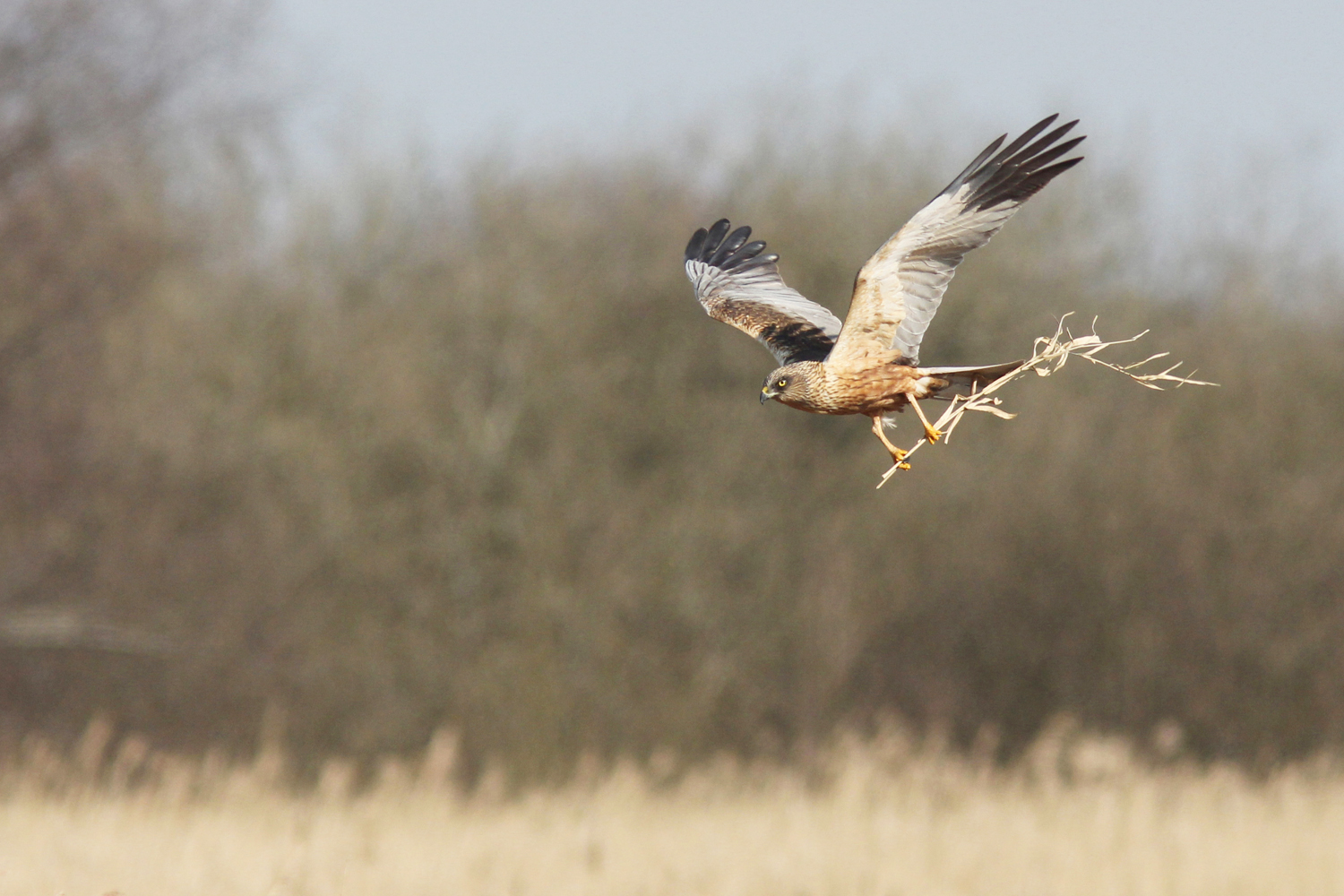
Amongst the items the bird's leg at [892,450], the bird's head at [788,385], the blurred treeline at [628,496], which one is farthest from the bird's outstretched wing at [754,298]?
the blurred treeline at [628,496]

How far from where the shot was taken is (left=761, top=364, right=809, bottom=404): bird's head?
2.66 metres

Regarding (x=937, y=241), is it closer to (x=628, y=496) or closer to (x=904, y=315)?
(x=904, y=315)

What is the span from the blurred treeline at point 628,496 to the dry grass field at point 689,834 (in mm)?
2105

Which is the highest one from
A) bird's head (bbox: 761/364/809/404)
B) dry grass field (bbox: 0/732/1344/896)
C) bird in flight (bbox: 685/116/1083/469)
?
bird in flight (bbox: 685/116/1083/469)

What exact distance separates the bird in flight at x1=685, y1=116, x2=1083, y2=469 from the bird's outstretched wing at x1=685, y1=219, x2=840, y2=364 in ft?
0.04

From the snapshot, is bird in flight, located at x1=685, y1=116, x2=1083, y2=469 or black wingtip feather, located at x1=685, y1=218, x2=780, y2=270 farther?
black wingtip feather, located at x1=685, y1=218, x2=780, y2=270

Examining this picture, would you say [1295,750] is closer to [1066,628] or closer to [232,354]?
[1066,628]

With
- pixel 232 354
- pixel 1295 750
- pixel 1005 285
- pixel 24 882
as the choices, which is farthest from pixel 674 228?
pixel 24 882

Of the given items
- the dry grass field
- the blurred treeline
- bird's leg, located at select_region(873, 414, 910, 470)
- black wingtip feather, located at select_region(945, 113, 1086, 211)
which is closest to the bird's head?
bird's leg, located at select_region(873, 414, 910, 470)

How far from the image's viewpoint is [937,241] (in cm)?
310

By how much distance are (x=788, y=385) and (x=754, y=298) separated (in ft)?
5.23

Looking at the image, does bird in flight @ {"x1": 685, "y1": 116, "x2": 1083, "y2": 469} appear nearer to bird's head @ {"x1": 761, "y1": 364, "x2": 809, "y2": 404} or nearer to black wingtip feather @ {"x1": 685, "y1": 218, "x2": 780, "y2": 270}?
bird's head @ {"x1": 761, "y1": 364, "x2": 809, "y2": 404}

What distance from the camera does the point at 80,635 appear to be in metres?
12.3

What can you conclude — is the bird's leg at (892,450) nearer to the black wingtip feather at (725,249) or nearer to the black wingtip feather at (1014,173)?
the black wingtip feather at (1014,173)
